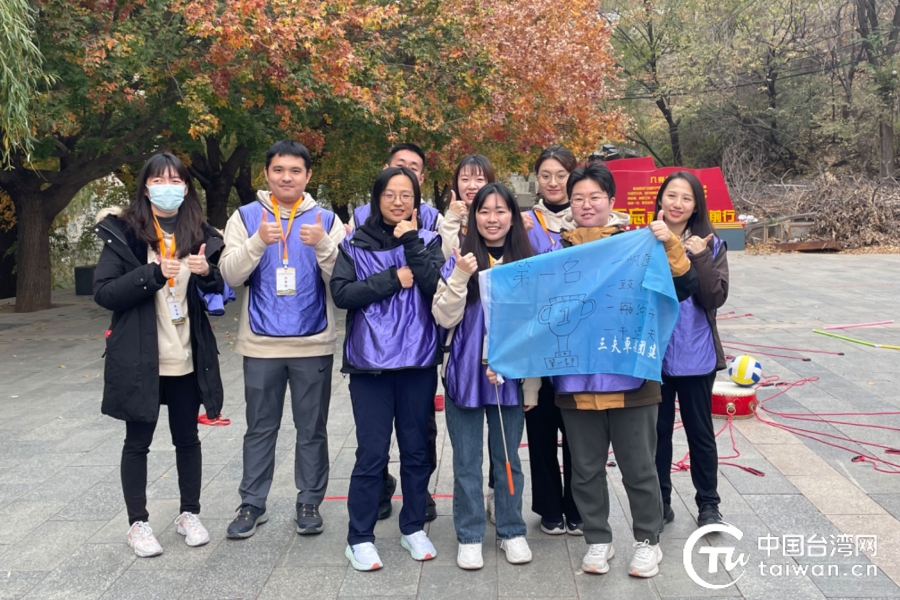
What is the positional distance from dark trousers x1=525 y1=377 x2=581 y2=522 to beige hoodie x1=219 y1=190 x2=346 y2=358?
1015mm

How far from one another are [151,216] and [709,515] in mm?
2854

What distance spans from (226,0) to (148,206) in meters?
6.41

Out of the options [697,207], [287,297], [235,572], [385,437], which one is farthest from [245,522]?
[697,207]

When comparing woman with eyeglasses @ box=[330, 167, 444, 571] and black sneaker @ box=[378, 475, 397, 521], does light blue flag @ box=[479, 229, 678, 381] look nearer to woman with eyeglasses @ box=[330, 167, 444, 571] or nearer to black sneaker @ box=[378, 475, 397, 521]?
woman with eyeglasses @ box=[330, 167, 444, 571]

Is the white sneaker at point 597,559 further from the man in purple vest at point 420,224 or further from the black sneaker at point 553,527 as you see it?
the man in purple vest at point 420,224

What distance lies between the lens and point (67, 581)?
3.45 m

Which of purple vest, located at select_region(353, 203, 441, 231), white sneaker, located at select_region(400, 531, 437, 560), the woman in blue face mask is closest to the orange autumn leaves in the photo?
purple vest, located at select_region(353, 203, 441, 231)

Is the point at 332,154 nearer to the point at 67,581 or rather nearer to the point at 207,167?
the point at 207,167

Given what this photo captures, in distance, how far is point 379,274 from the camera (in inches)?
136

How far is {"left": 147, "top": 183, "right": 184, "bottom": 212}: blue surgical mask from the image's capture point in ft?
11.8

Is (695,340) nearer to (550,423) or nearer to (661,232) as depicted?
(661,232)

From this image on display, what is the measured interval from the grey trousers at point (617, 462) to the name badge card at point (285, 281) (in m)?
1.34

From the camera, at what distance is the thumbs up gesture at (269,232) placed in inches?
139

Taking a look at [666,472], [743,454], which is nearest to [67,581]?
[666,472]
